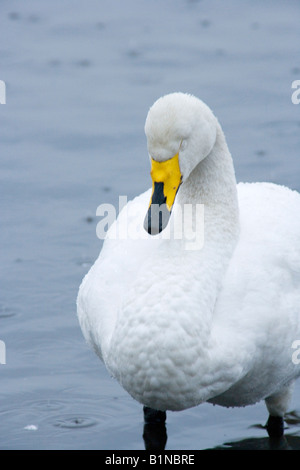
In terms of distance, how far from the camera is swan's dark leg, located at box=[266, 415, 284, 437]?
6.08 m

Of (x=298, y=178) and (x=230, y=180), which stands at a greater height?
(x=298, y=178)

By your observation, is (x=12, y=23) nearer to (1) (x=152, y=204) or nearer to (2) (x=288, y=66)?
(2) (x=288, y=66)

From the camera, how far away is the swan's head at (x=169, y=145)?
5105 millimetres

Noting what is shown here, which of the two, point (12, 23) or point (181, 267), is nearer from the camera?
point (181, 267)

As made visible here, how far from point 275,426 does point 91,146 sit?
406cm

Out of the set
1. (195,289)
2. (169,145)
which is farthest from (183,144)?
(195,289)

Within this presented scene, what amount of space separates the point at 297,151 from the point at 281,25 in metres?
3.24

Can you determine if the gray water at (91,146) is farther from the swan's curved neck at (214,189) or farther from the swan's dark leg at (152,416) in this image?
the swan's curved neck at (214,189)

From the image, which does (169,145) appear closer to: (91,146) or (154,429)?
(154,429)

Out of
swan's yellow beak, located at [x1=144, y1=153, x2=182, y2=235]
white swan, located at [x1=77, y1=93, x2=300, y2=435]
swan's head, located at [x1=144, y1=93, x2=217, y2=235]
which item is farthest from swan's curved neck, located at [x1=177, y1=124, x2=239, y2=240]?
swan's yellow beak, located at [x1=144, y1=153, x2=182, y2=235]

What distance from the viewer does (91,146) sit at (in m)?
9.59

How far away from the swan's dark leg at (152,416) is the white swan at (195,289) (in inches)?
14.3

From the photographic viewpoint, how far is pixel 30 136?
978cm

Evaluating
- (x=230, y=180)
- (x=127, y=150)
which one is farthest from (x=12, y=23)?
(x=230, y=180)
